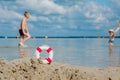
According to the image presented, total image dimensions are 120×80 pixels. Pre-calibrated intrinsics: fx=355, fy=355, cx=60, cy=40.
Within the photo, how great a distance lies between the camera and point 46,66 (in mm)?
7445

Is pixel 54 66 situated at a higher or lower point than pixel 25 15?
lower

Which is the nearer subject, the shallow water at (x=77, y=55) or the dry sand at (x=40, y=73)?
the dry sand at (x=40, y=73)

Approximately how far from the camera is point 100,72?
7879 millimetres

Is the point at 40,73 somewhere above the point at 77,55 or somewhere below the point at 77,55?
above

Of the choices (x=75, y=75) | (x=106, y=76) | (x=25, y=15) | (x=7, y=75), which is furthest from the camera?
(x=25, y=15)

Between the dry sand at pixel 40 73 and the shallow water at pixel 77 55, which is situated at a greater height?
the dry sand at pixel 40 73

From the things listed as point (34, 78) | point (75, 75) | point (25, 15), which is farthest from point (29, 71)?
point (25, 15)

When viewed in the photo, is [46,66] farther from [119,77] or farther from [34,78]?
[119,77]

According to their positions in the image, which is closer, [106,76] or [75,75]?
[75,75]

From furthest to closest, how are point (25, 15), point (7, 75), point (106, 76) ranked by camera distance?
point (25, 15)
point (106, 76)
point (7, 75)

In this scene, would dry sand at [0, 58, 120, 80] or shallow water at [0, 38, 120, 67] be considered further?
shallow water at [0, 38, 120, 67]

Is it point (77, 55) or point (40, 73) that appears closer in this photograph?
point (40, 73)

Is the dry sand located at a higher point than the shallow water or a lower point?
higher

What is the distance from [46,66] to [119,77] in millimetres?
1563
